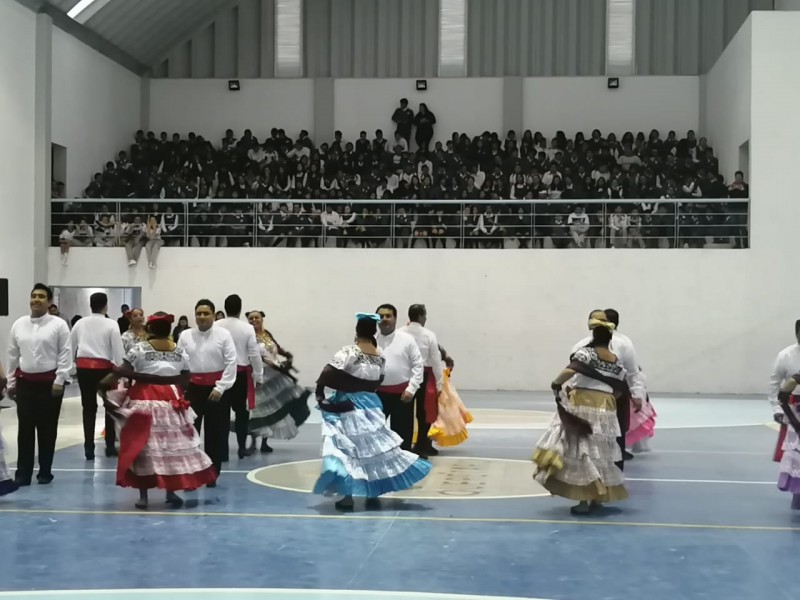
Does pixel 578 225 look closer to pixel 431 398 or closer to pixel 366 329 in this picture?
pixel 431 398

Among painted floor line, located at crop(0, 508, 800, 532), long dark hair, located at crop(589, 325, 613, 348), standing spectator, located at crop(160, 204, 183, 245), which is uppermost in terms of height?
standing spectator, located at crop(160, 204, 183, 245)

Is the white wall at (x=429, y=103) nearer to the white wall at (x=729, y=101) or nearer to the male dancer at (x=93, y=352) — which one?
the white wall at (x=729, y=101)

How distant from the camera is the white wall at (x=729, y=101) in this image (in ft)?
76.6

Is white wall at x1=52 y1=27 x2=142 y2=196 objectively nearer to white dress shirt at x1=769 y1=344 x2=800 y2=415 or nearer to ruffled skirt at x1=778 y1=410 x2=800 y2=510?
white dress shirt at x1=769 y1=344 x2=800 y2=415

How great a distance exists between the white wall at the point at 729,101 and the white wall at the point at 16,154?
1468cm

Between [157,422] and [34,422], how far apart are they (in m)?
1.97

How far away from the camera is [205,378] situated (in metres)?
10.9

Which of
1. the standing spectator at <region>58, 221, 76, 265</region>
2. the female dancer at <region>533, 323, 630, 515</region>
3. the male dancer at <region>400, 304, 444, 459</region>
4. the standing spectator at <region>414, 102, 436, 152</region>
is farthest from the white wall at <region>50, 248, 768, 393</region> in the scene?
the female dancer at <region>533, 323, 630, 515</region>

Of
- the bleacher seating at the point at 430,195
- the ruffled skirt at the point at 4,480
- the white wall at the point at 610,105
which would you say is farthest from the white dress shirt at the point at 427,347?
the white wall at the point at 610,105

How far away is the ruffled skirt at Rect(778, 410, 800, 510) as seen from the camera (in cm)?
931

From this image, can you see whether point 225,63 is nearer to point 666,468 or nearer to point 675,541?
point 666,468

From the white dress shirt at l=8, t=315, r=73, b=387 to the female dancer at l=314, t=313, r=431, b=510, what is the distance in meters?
2.76

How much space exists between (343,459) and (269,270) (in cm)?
1464

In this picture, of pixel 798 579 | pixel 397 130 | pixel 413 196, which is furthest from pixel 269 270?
pixel 798 579
